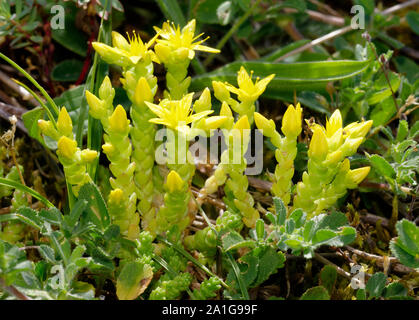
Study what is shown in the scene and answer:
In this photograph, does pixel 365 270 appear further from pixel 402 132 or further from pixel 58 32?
pixel 58 32

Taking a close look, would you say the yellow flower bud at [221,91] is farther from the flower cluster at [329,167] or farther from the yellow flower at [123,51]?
the flower cluster at [329,167]

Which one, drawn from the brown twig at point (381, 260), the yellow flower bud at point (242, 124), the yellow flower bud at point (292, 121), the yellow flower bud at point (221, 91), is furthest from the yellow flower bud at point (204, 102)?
the brown twig at point (381, 260)

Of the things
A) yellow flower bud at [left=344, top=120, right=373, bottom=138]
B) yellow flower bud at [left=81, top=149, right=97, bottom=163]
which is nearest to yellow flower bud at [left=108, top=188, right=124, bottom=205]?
yellow flower bud at [left=81, top=149, right=97, bottom=163]

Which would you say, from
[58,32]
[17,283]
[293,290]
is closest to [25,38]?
[58,32]

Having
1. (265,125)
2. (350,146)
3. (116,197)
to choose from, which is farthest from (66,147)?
(350,146)

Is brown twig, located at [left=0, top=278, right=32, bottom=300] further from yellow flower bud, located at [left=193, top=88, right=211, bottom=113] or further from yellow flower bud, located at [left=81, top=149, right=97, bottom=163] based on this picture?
yellow flower bud, located at [left=193, top=88, right=211, bottom=113]

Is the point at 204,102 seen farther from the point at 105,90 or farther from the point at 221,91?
the point at 105,90
